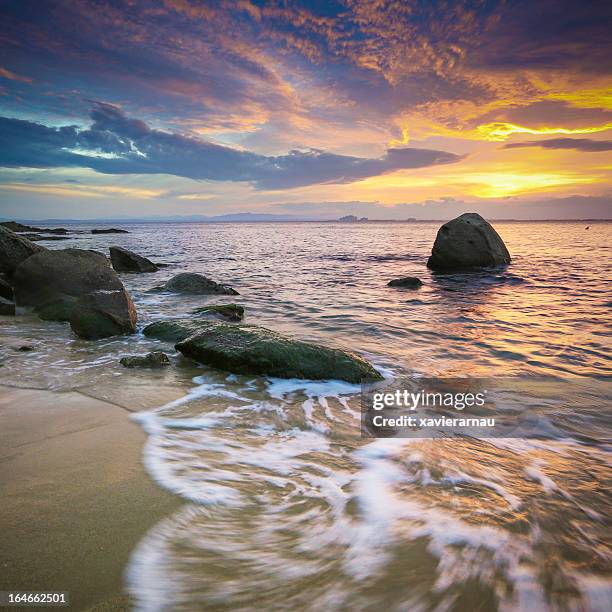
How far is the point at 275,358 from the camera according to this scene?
5.07 meters

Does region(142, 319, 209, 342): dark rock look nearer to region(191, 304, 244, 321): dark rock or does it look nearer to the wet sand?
region(191, 304, 244, 321): dark rock

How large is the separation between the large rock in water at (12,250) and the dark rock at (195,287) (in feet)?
11.3

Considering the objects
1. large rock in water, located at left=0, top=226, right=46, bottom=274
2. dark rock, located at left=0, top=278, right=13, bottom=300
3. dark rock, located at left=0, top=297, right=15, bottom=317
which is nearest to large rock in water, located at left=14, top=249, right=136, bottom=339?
dark rock, located at left=0, top=278, right=13, bottom=300

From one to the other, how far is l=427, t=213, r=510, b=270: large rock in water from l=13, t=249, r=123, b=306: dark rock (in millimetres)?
12695

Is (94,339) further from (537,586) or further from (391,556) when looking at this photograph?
(537,586)

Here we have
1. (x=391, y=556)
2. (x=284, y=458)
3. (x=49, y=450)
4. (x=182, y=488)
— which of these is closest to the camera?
(x=391, y=556)

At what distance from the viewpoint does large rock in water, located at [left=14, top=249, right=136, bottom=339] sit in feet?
22.6

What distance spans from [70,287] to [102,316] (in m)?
2.24

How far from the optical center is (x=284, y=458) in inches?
124

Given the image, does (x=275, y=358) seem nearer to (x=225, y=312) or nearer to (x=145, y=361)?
(x=145, y=361)

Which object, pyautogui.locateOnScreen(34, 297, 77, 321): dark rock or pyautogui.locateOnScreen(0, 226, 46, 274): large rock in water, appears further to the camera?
pyautogui.locateOnScreen(0, 226, 46, 274): large rock in water

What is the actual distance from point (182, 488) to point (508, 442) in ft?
9.55

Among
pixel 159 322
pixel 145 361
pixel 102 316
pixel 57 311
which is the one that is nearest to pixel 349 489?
pixel 145 361

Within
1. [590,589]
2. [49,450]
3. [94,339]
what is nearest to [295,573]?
[590,589]
